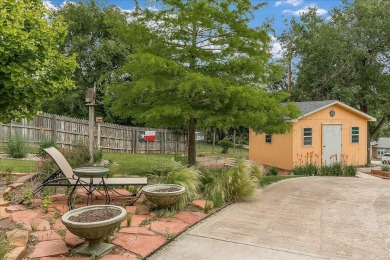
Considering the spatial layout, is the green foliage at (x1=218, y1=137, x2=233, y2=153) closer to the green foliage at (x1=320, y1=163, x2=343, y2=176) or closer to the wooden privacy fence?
the wooden privacy fence

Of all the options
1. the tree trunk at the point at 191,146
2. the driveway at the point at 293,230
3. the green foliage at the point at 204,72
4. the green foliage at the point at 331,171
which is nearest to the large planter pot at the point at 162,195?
the driveway at the point at 293,230

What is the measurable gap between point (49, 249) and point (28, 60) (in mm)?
2111

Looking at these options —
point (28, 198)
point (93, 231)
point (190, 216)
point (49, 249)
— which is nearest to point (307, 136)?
point (190, 216)

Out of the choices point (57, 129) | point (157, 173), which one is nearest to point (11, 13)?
point (157, 173)

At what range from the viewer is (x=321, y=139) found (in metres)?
15.2

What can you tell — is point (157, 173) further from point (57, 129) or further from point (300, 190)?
point (57, 129)

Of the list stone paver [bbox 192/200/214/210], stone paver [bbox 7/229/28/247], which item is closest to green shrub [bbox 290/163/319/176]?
stone paver [bbox 192/200/214/210]

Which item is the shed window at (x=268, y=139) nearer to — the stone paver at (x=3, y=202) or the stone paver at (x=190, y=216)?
the stone paver at (x=190, y=216)

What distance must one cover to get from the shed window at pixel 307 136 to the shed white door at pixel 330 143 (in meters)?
0.68

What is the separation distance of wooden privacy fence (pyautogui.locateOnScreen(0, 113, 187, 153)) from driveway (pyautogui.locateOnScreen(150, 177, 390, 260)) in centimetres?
657

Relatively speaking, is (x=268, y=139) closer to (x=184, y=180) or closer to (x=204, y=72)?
(x=204, y=72)

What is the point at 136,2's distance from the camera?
857 centimetres

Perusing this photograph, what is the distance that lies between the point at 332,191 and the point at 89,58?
67.8 feet

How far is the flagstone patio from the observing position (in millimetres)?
3539
